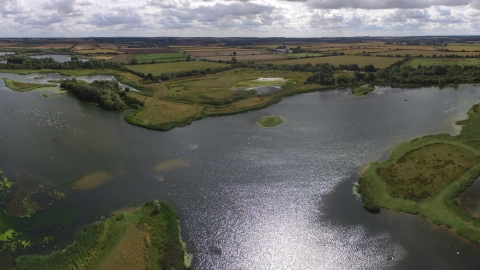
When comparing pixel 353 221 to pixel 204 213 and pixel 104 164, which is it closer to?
pixel 204 213

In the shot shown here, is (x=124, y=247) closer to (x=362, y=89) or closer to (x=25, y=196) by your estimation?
(x=25, y=196)

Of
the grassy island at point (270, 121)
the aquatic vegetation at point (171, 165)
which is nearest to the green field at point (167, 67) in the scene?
the grassy island at point (270, 121)

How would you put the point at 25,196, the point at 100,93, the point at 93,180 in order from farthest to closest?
1. the point at 100,93
2. the point at 93,180
3. the point at 25,196

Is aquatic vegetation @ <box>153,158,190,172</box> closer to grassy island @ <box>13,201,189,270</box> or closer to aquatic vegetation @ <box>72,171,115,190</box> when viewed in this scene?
aquatic vegetation @ <box>72,171,115,190</box>

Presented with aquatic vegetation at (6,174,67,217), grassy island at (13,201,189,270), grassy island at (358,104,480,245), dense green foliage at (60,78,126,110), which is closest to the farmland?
grassy island at (358,104,480,245)

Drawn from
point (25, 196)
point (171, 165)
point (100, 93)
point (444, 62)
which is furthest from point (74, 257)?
point (444, 62)

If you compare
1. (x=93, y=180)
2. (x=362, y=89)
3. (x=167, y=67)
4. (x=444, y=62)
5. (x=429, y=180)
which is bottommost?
(x=93, y=180)
